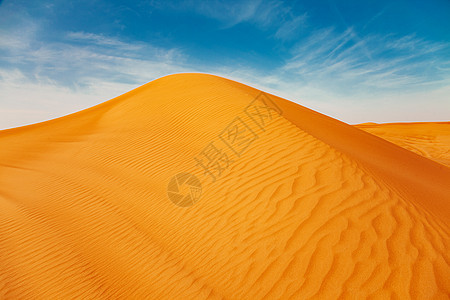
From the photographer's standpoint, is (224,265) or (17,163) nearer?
(224,265)

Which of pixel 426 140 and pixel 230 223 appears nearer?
pixel 230 223

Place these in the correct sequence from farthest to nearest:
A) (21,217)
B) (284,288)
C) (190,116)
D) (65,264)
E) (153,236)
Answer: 1. (190,116)
2. (21,217)
3. (153,236)
4. (65,264)
5. (284,288)

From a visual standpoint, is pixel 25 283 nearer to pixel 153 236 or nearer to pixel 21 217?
pixel 153 236

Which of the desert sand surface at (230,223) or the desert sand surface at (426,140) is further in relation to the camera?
the desert sand surface at (426,140)

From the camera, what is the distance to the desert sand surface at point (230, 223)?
2695 millimetres

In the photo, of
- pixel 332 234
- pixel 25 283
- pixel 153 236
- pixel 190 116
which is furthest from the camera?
pixel 190 116

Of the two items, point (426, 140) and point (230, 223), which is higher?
Result: point (230, 223)

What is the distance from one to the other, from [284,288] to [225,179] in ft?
8.67

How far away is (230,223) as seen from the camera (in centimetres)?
386

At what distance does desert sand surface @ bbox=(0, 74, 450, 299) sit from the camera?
8.84 feet

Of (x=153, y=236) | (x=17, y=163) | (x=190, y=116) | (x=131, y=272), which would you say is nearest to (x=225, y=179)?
(x=153, y=236)

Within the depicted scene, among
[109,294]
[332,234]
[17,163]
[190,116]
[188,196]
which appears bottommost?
[109,294]

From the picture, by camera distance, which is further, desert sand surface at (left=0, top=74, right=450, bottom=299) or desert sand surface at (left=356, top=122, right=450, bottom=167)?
desert sand surface at (left=356, top=122, right=450, bottom=167)

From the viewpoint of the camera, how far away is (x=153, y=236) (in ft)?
13.8
